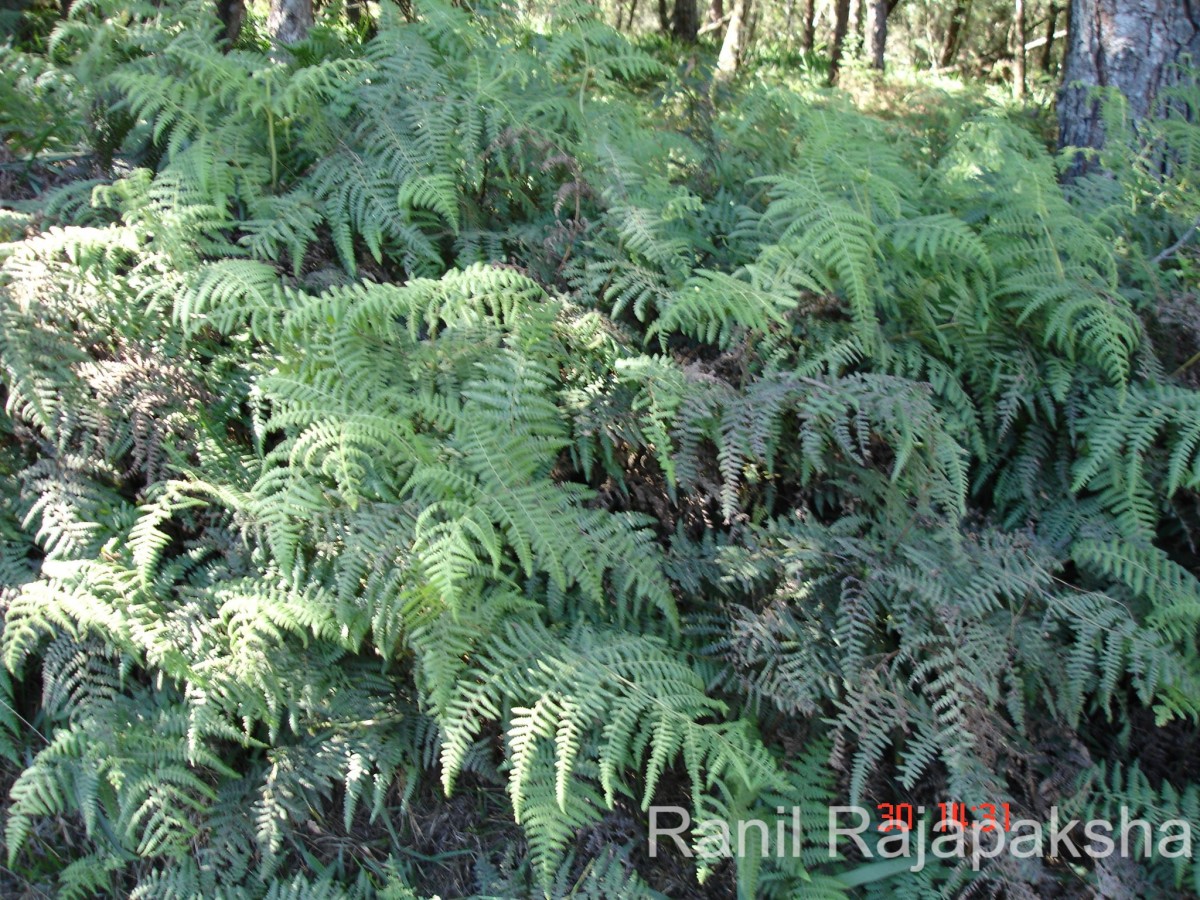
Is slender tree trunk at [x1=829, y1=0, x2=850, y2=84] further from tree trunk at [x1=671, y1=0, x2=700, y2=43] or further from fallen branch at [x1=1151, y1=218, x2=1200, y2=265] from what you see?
fallen branch at [x1=1151, y1=218, x2=1200, y2=265]

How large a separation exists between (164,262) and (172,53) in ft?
3.22

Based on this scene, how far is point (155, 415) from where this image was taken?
2842mm

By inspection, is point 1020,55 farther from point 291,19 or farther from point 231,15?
point 231,15

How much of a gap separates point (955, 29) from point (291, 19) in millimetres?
10463

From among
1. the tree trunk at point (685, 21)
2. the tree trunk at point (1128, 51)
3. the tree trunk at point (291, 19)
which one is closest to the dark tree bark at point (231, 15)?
the tree trunk at point (291, 19)

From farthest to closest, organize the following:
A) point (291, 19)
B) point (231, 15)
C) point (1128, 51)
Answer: point (231, 15)
point (291, 19)
point (1128, 51)

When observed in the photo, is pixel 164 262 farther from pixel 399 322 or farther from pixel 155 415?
pixel 399 322

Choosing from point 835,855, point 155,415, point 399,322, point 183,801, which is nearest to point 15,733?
point 183,801

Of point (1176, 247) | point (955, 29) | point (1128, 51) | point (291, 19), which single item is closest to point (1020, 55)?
point (955, 29)

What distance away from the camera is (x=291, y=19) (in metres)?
4.50

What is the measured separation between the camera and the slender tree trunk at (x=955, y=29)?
11.7 meters
